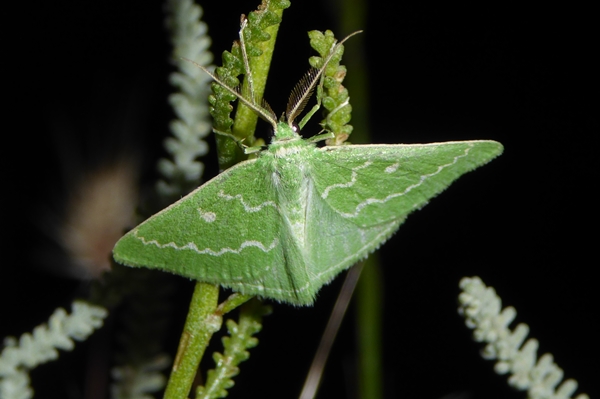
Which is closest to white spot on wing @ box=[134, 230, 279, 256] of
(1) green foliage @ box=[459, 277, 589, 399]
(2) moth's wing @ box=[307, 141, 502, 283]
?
(2) moth's wing @ box=[307, 141, 502, 283]

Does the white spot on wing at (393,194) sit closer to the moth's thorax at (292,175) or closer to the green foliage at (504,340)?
the moth's thorax at (292,175)

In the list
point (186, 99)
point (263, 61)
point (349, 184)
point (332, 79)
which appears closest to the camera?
point (263, 61)

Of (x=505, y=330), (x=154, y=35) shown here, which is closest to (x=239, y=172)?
(x=505, y=330)

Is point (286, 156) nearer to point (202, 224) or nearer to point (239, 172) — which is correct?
point (239, 172)

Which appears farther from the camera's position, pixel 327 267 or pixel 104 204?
pixel 104 204

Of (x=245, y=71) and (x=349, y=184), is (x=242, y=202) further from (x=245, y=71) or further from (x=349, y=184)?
(x=245, y=71)

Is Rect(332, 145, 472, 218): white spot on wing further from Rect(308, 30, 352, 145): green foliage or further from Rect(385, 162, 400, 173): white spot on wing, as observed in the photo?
Rect(308, 30, 352, 145): green foliage

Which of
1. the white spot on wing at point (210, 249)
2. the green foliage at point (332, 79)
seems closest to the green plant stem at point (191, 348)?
the white spot on wing at point (210, 249)

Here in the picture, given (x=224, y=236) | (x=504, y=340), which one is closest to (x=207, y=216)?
(x=224, y=236)

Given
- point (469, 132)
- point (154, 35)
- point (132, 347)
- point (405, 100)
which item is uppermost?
point (154, 35)
